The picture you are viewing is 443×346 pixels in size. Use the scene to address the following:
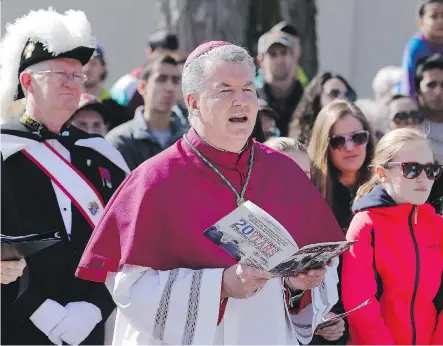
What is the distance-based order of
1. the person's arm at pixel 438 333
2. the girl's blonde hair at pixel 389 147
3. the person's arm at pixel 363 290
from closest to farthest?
the person's arm at pixel 363 290, the person's arm at pixel 438 333, the girl's blonde hair at pixel 389 147

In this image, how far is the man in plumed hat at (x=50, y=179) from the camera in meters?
4.61

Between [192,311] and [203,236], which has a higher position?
[203,236]

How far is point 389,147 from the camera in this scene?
500 centimetres

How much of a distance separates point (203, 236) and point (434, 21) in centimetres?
522

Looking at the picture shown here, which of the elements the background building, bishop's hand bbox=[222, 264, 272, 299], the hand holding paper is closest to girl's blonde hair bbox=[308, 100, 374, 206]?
the hand holding paper

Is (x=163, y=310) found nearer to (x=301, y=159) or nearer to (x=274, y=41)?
(x=301, y=159)

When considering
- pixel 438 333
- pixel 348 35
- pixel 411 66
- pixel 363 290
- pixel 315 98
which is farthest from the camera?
pixel 348 35

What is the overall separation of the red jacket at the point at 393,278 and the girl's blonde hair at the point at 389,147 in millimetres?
264

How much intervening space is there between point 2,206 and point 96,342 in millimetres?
978

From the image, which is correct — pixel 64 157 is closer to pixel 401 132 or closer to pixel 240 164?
pixel 240 164

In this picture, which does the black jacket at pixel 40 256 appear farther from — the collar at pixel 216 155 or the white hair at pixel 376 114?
the white hair at pixel 376 114

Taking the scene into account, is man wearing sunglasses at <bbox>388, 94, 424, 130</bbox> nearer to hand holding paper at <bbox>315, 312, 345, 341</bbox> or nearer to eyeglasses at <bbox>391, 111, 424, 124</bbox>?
eyeglasses at <bbox>391, 111, 424, 124</bbox>

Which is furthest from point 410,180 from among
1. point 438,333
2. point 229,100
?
point 229,100

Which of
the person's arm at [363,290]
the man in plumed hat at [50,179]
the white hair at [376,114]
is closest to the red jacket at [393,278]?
the person's arm at [363,290]
